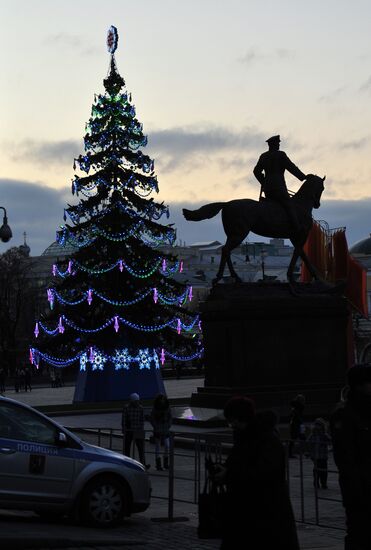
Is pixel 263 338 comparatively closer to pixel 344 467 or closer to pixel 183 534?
pixel 183 534

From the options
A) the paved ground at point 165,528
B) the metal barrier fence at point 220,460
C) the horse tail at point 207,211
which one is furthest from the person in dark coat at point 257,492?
the horse tail at point 207,211

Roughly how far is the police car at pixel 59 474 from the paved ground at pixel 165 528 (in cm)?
25

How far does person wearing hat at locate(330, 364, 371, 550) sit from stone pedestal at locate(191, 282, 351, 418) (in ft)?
49.4

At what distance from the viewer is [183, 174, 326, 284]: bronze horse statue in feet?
76.0

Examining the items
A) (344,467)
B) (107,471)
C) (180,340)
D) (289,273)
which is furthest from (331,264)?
(344,467)

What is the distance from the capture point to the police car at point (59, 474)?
11.5 meters

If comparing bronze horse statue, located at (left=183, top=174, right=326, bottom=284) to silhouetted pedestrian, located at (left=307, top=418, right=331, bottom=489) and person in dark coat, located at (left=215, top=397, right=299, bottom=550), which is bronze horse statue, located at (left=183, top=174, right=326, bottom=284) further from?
person in dark coat, located at (left=215, top=397, right=299, bottom=550)

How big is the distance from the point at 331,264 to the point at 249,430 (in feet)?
133

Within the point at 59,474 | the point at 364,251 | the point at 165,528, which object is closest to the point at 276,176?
the point at 165,528

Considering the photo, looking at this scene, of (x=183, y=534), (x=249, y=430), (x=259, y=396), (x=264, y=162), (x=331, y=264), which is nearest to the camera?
(x=249, y=430)

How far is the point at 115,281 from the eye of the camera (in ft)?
128

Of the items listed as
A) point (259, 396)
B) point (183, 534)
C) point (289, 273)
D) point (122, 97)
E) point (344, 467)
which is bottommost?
point (183, 534)

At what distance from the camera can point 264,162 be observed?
23.7m

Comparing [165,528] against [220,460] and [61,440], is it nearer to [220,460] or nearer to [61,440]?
[220,460]
